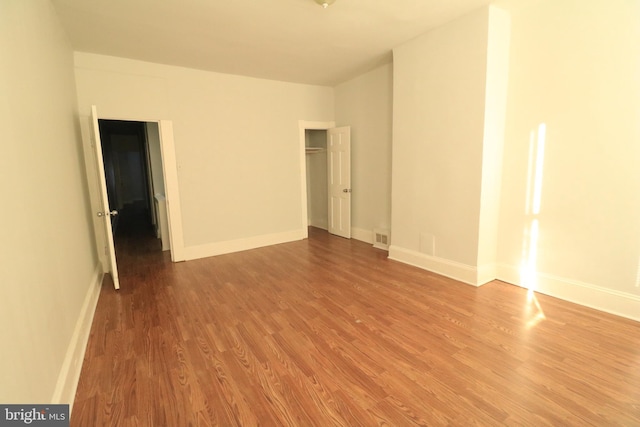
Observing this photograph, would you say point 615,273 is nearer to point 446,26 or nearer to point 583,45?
point 583,45

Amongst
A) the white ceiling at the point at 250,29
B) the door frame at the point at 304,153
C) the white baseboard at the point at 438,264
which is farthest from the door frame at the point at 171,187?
the white baseboard at the point at 438,264

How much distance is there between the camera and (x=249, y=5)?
2.80 m

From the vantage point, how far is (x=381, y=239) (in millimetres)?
5008

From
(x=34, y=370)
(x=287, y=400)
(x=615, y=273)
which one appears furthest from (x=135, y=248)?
(x=615, y=273)

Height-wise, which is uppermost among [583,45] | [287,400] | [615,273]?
[583,45]

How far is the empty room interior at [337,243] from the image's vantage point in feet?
5.74

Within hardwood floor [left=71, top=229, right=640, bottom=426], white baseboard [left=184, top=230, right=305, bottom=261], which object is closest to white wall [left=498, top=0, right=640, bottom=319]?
hardwood floor [left=71, top=229, right=640, bottom=426]

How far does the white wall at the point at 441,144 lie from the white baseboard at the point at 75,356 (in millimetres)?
3617

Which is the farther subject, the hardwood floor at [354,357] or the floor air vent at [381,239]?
the floor air vent at [381,239]

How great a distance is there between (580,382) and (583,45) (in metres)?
2.82

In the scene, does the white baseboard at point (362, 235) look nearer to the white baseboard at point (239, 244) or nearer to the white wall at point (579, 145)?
the white baseboard at point (239, 244)
